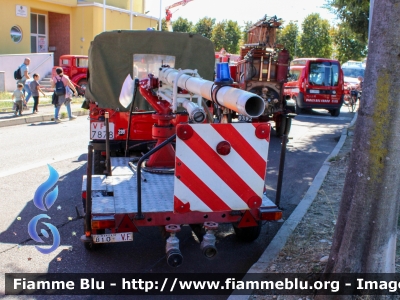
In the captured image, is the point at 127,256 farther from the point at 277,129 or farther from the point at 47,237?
the point at 277,129

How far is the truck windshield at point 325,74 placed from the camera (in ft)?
64.0

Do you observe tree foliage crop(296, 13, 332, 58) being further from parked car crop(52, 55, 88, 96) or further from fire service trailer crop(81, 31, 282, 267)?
fire service trailer crop(81, 31, 282, 267)

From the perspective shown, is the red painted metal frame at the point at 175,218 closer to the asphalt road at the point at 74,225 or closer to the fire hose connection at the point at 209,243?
the fire hose connection at the point at 209,243

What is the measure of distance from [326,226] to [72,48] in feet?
91.0

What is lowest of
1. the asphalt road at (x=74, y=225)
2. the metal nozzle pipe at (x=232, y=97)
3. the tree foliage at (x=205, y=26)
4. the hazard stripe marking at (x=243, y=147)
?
the asphalt road at (x=74, y=225)

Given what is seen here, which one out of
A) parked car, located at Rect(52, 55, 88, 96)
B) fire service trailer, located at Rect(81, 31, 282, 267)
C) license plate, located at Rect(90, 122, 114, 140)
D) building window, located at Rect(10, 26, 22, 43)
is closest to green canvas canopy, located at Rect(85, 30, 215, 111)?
license plate, located at Rect(90, 122, 114, 140)

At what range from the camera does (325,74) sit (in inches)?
770

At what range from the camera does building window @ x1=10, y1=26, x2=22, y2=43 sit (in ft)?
87.9

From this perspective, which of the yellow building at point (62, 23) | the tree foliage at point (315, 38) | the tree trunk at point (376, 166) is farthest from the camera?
the tree foliage at point (315, 38)

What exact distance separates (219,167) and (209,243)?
0.70 metres

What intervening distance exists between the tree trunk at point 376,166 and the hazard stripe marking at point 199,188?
116 cm

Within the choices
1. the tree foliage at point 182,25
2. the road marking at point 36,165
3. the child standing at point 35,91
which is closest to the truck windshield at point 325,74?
the child standing at point 35,91

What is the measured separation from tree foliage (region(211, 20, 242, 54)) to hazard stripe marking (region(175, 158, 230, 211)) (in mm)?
45260

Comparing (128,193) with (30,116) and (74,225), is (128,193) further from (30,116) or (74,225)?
(30,116)
